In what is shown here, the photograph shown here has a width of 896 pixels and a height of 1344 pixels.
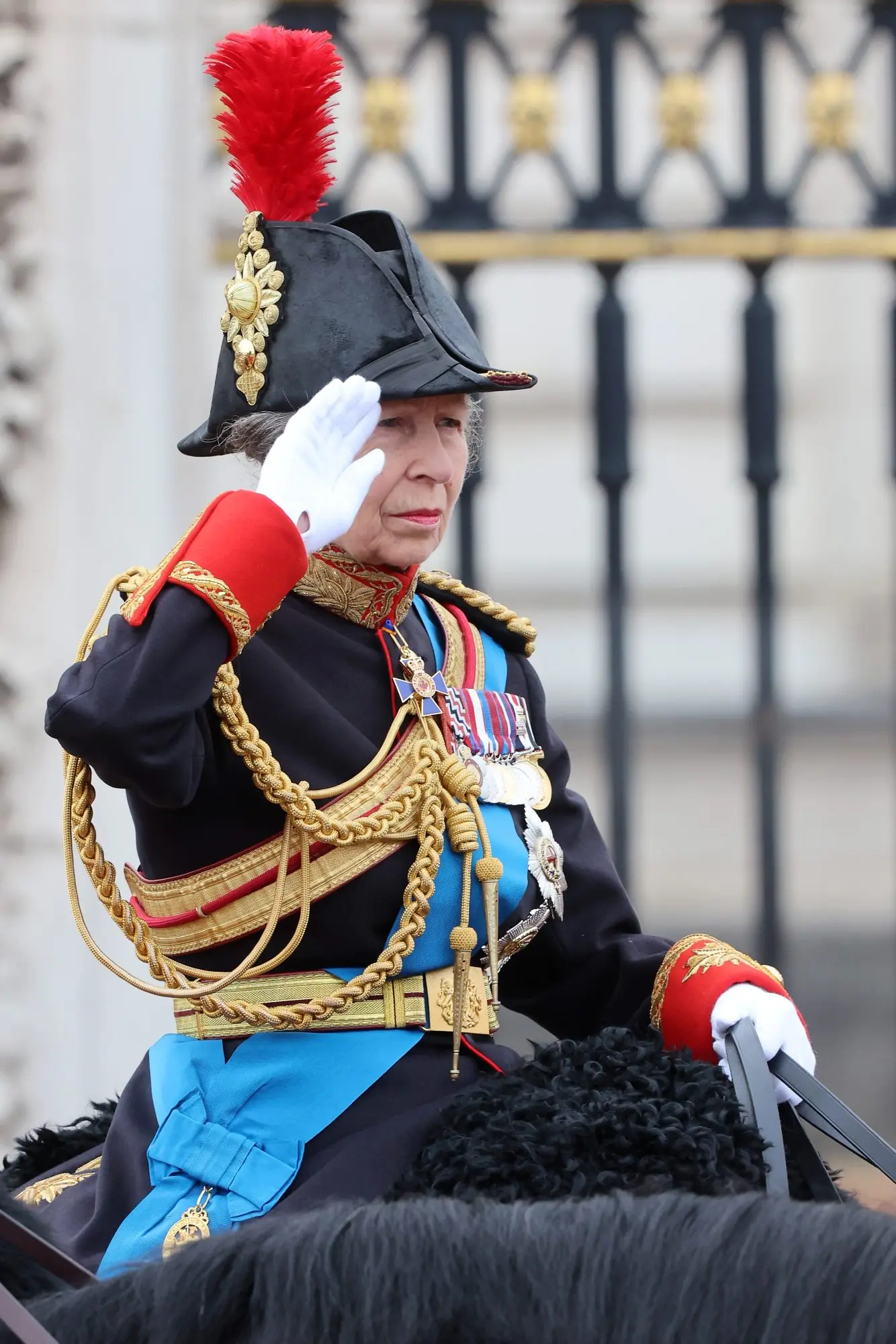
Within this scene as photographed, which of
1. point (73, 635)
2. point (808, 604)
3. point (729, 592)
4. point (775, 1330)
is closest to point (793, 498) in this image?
point (808, 604)

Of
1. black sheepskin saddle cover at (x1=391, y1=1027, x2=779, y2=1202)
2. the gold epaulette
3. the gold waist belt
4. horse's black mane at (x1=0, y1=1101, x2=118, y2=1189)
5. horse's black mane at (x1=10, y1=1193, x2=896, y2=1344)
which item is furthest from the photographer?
the gold epaulette

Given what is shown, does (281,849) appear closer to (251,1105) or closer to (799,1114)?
(251,1105)

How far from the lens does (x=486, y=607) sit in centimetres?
209

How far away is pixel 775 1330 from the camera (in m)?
1.15

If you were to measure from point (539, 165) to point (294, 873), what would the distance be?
4.67m

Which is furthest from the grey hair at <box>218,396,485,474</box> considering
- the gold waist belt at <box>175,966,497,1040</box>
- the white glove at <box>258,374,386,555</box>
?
the gold waist belt at <box>175,966,497,1040</box>

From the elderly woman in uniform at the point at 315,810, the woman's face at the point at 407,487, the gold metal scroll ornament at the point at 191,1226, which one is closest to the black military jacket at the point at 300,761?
the elderly woman in uniform at the point at 315,810

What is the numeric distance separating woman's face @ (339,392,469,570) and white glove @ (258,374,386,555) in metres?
0.10

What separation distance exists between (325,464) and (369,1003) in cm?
49

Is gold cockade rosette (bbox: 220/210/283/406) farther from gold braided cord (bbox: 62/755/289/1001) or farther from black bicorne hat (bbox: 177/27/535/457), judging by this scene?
gold braided cord (bbox: 62/755/289/1001)

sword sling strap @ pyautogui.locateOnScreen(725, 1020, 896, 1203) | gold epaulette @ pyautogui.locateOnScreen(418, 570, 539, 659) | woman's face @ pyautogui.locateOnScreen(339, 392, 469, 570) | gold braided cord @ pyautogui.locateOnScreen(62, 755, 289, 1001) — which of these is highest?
woman's face @ pyautogui.locateOnScreen(339, 392, 469, 570)

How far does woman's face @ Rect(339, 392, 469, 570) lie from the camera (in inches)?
70.9

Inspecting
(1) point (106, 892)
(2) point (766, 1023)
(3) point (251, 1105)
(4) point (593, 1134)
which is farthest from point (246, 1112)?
(2) point (766, 1023)

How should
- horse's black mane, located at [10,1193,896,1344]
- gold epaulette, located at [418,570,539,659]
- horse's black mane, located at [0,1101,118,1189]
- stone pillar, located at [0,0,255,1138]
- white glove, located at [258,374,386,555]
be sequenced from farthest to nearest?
stone pillar, located at [0,0,255,1138]
gold epaulette, located at [418,570,539,659]
horse's black mane, located at [0,1101,118,1189]
white glove, located at [258,374,386,555]
horse's black mane, located at [10,1193,896,1344]
